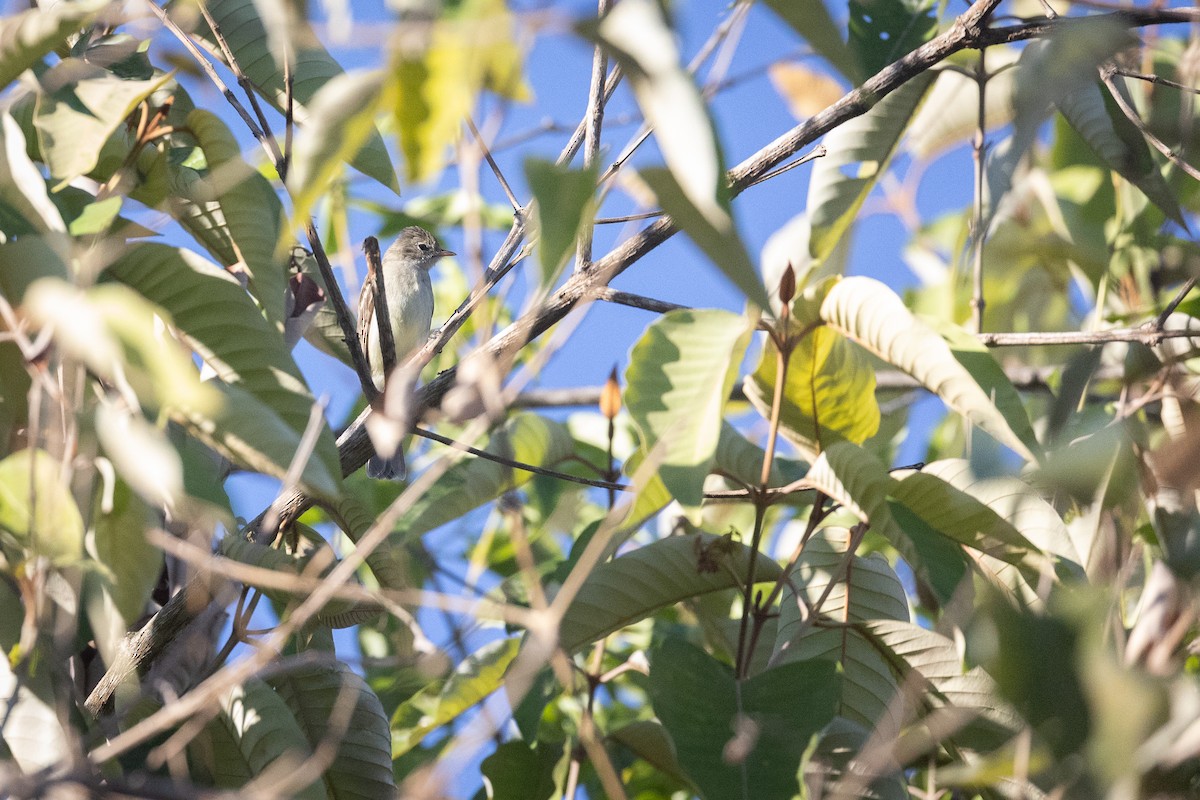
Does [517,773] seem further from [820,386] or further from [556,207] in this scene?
[556,207]

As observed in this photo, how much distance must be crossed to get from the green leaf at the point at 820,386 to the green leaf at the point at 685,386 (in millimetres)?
250

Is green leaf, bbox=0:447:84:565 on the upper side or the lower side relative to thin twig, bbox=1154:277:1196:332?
lower

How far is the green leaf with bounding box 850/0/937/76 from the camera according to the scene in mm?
2701

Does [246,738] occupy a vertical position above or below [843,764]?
below

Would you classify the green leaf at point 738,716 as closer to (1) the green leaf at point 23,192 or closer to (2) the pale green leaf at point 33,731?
(2) the pale green leaf at point 33,731

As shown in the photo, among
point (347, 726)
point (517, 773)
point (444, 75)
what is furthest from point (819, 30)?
point (517, 773)

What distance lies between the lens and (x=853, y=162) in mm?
2240

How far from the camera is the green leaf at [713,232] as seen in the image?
102 cm

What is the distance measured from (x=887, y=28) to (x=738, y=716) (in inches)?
71.3

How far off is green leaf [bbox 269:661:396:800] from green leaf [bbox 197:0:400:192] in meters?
1.01

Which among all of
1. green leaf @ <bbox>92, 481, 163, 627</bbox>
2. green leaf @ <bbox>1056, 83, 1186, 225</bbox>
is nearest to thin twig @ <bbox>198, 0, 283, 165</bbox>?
green leaf @ <bbox>92, 481, 163, 627</bbox>

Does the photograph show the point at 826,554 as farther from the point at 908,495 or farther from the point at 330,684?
the point at 330,684

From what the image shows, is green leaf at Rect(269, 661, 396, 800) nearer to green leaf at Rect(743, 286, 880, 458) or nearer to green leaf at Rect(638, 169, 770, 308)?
green leaf at Rect(743, 286, 880, 458)

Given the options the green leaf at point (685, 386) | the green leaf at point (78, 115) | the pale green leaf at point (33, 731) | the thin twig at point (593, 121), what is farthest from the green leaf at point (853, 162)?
the pale green leaf at point (33, 731)
